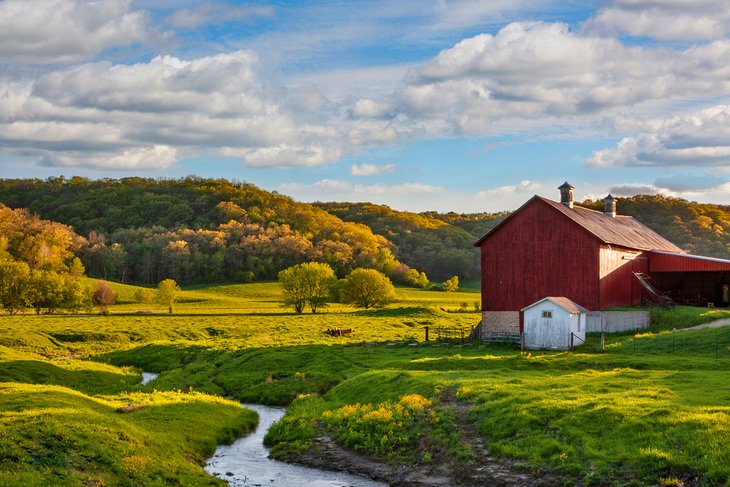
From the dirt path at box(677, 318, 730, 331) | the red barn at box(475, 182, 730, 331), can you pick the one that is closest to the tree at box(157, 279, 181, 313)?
the red barn at box(475, 182, 730, 331)

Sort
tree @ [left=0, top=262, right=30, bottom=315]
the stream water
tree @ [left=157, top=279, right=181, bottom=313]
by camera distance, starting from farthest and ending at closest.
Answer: tree @ [left=157, top=279, right=181, bottom=313]
tree @ [left=0, top=262, right=30, bottom=315]
the stream water

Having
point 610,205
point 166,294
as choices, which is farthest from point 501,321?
point 166,294

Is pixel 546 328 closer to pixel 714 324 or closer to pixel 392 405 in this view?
pixel 714 324

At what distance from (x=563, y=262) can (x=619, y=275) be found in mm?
5119

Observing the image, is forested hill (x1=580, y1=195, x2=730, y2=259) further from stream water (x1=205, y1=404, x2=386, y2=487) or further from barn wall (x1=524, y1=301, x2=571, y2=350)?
stream water (x1=205, y1=404, x2=386, y2=487)

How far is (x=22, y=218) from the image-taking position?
161 m

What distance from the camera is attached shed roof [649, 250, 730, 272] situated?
61688 mm

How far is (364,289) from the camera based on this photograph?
351 ft

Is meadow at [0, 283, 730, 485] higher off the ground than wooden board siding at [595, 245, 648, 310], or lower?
lower

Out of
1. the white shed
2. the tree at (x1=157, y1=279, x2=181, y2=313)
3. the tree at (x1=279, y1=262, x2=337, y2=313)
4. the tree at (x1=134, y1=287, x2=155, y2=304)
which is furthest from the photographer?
the tree at (x1=134, y1=287, x2=155, y2=304)

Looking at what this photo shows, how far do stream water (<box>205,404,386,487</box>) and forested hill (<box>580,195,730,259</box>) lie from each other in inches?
5249

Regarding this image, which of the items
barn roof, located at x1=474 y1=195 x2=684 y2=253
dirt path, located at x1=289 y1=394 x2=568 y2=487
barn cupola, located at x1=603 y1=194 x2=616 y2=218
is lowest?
dirt path, located at x1=289 y1=394 x2=568 y2=487

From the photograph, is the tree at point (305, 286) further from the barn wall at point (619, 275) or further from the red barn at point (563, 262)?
the barn wall at point (619, 275)

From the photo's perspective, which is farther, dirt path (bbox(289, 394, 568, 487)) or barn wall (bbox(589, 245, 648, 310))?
barn wall (bbox(589, 245, 648, 310))
